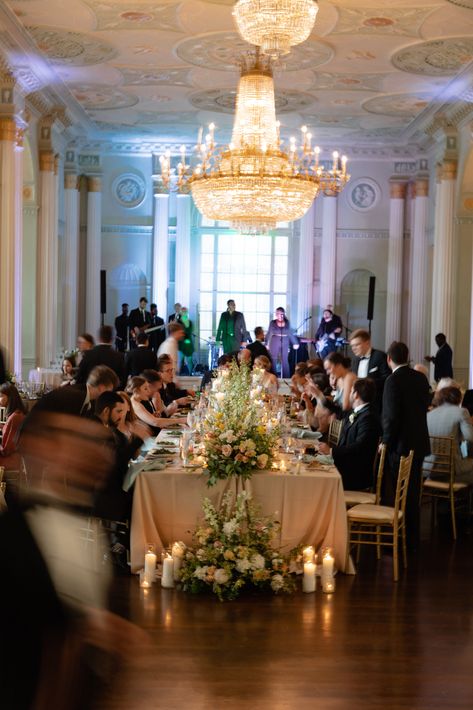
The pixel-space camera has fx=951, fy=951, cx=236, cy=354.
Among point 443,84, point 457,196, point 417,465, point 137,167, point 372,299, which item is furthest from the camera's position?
point 137,167

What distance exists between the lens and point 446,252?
17734 mm

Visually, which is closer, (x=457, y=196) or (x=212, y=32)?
(x=212, y=32)

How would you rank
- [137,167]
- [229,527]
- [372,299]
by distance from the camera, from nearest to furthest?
[229,527]
[372,299]
[137,167]

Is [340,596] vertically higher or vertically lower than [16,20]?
lower


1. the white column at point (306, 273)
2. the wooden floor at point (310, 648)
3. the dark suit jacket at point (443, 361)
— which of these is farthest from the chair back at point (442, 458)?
the white column at point (306, 273)

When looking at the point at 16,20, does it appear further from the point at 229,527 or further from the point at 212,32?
the point at 229,527

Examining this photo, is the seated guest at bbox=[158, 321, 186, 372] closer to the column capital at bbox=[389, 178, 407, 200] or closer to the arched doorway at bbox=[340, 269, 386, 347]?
the arched doorway at bbox=[340, 269, 386, 347]

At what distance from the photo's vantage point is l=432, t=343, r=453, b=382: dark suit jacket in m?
16.4

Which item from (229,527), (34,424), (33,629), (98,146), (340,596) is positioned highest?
(98,146)

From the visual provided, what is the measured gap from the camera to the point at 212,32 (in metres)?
12.3

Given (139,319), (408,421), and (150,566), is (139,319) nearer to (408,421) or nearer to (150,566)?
(408,421)

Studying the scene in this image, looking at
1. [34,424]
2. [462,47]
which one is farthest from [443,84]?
[34,424]

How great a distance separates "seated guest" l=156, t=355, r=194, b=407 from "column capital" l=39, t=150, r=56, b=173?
22.2ft

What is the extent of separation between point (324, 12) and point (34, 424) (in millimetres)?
9772
